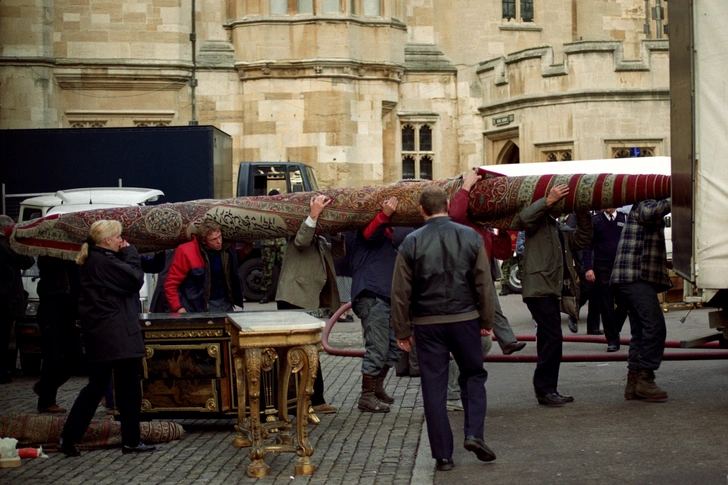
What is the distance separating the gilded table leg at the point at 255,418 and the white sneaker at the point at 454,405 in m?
2.44

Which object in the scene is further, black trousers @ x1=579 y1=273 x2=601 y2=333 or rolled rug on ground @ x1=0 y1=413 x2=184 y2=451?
black trousers @ x1=579 y1=273 x2=601 y2=333

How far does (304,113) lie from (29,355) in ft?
46.4

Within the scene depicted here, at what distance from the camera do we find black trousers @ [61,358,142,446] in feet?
28.2

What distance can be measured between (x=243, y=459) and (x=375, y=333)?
2.04m

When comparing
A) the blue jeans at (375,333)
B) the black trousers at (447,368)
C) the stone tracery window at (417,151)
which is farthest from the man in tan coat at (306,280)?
the stone tracery window at (417,151)

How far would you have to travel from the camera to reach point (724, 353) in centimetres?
1151

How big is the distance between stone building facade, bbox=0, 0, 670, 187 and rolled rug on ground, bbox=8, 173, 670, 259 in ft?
53.8

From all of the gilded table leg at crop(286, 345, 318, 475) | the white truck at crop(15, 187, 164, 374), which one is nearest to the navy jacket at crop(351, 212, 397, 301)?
the gilded table leg at crop(286, 345, 318, 475)

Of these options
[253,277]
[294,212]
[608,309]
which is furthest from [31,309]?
[253,277]

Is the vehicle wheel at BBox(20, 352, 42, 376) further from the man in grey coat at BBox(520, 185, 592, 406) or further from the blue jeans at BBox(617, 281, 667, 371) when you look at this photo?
the blue jeans at BBox(617, 281, 667, 371)

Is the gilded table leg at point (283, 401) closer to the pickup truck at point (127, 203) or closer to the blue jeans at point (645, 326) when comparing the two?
the pickup truck at point (127, 203)

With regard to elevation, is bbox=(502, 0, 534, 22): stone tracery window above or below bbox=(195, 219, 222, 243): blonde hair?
above

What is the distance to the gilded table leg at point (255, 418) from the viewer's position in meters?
7.86

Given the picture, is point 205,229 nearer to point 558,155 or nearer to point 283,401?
point 283,401
